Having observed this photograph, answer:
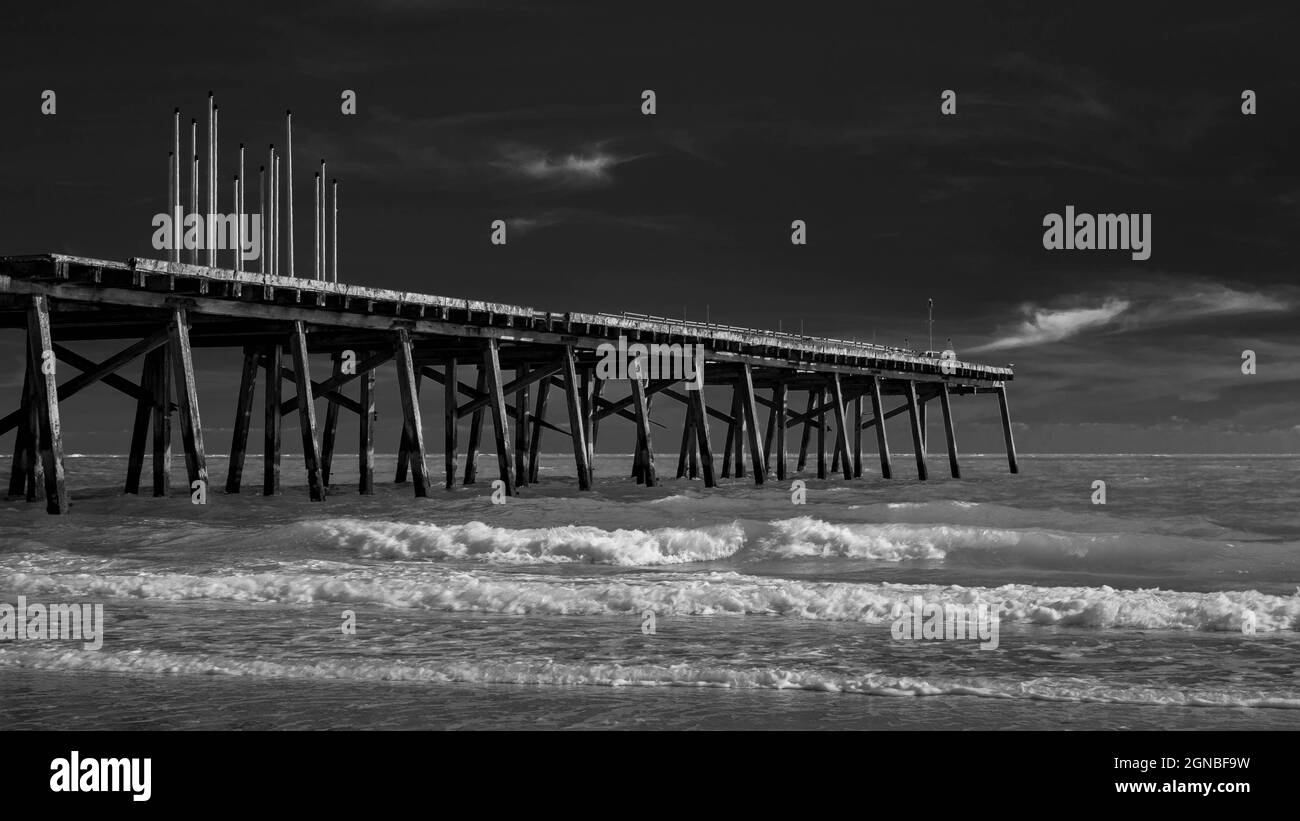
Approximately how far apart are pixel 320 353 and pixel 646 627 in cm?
2916

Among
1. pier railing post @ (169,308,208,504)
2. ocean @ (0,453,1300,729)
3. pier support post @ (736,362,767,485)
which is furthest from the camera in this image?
pier support post @ (736,362,767,485)

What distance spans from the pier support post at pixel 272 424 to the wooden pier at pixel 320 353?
5 cm

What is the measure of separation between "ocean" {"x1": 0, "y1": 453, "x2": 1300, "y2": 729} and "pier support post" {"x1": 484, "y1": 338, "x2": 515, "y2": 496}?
10604mm

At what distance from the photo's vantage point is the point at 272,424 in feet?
107

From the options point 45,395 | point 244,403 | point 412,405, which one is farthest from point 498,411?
point 45,395

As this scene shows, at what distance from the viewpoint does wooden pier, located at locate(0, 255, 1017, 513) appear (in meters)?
24.8

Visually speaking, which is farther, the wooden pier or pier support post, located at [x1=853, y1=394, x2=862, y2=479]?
pier support post, located at [x1=853, y1=394, x2=862, y2=479]

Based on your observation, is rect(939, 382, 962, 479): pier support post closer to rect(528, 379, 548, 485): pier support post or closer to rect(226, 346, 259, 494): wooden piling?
rect(528, 379, 548, 485): pier support post

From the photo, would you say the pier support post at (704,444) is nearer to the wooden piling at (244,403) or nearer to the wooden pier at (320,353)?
the wooden pier at (320,353)

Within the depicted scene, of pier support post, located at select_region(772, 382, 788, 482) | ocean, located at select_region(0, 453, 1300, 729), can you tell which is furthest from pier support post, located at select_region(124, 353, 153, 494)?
pier support post, located at select_region(772, 382, 788, 482)

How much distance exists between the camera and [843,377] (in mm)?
56562
